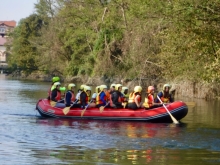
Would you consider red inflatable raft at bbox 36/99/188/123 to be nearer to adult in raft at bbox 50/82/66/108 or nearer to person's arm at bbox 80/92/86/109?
person's arm at bbox 80/92/86/109

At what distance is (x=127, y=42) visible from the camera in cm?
4403

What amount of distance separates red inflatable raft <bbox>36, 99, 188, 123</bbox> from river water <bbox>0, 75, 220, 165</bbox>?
35cm

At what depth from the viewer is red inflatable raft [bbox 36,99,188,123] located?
2256 cm

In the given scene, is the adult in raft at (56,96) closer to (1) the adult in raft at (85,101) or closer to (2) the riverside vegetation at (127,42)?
(1) the adult in raft at (85,101)

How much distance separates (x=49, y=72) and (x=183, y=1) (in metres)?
52.4

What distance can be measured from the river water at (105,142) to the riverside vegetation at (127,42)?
2262 mm

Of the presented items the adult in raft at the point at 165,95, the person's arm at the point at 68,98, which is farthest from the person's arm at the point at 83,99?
the adult in raft at the point at 165,95

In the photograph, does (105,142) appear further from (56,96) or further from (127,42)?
(127,42)

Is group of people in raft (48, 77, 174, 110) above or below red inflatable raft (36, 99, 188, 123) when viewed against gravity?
above

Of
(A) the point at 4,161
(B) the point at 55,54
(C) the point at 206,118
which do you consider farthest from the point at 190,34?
(B) the point at 55,54

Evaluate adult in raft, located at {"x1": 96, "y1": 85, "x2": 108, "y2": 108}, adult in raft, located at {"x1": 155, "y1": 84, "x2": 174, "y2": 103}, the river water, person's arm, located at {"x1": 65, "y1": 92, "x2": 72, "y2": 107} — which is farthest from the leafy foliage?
person's arm, located at {"x1": 65, "y1": 92, "x2": 72, "y2": 107}

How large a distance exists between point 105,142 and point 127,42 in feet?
88.0

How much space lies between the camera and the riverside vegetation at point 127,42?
2052 cm

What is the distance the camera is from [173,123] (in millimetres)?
22625
